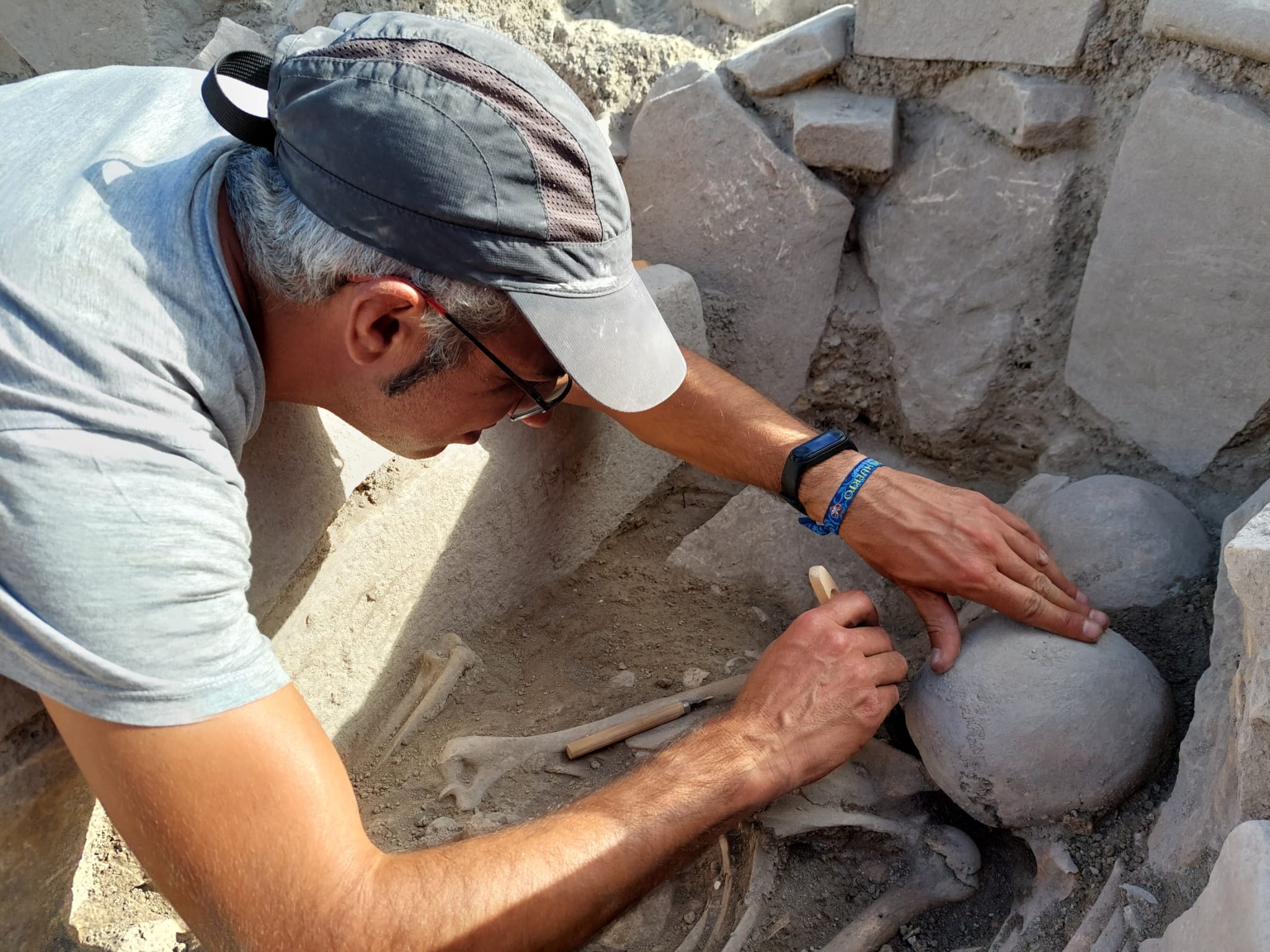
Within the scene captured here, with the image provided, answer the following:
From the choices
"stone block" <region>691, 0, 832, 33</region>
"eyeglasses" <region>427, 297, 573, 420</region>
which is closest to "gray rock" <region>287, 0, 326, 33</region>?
"stone block" <region>691, 0, 832, 33</region>

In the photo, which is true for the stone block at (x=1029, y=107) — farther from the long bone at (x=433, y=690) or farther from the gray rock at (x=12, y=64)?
the gray rock at (x=12, y=64)

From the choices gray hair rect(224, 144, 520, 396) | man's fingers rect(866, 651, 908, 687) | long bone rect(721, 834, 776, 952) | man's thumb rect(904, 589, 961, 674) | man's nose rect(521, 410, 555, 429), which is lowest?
long bone rect(721, 834, 776, 952)

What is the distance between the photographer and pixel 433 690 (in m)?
2.27

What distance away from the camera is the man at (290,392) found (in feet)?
4.22

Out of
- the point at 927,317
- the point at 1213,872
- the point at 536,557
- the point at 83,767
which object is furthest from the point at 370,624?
the point at 1213,872

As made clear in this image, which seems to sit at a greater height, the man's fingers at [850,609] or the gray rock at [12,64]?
the gray rock at [12,64]

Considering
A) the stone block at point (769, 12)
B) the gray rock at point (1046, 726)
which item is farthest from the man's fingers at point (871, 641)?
the stone block at point (769, 12)

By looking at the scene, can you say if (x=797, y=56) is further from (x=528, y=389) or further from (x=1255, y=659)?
(x=1255, y=659)

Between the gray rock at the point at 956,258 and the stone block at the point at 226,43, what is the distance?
4.82 ft

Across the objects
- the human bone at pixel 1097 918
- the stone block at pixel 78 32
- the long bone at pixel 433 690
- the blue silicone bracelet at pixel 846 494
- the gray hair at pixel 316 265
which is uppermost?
the gray hair at pixel 316 265

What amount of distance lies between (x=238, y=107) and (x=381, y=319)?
0.38 metres

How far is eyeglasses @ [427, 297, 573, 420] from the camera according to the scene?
1508 mm

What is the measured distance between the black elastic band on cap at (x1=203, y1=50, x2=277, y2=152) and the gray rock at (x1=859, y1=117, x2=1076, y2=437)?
1.39 metres

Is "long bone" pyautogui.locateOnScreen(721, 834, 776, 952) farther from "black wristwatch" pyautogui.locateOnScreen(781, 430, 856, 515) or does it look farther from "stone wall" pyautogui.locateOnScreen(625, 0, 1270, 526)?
"stone wall" pyautogui.locateOnScreen(625, 0, 1270, 526)
